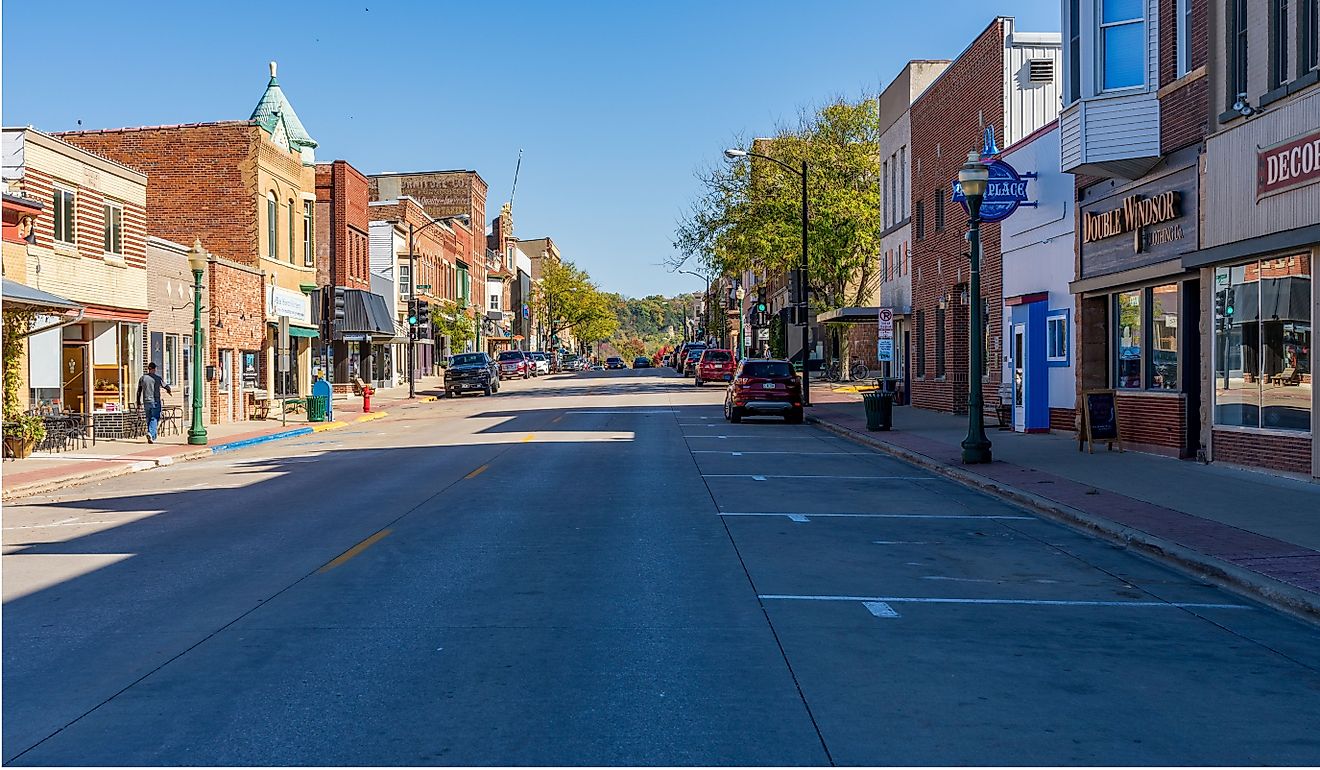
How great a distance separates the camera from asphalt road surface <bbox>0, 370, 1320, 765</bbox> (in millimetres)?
5758

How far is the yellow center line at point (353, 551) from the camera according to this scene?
1059cm

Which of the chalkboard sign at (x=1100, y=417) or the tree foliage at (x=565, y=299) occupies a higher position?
the tree foliage at (x=565, y=299)

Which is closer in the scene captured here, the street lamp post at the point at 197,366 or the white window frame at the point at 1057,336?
the white window frame at the point at 1057,336

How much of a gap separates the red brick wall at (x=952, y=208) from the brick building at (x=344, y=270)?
81.1ft

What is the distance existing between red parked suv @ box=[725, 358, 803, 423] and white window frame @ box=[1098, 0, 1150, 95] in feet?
43.5

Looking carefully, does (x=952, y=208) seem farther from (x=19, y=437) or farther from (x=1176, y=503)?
(x=19, y=437)

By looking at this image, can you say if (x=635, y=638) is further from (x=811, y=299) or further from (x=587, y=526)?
(x=811, y=299)

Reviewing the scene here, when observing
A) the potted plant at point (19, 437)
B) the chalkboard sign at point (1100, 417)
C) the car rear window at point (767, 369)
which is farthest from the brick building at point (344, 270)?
the chalkboard sign at point (1100, 417)

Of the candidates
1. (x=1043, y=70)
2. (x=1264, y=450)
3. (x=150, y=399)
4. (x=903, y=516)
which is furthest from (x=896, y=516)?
(x=150, y=399)

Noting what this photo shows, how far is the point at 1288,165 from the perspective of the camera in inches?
630

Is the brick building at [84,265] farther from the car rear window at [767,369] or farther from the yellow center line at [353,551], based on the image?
the yellow center line at [353,551]

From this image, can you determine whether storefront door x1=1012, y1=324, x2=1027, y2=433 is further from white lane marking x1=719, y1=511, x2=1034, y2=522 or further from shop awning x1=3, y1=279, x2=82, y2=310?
shop awning x1=3, y1=279, x2=82, y2=310

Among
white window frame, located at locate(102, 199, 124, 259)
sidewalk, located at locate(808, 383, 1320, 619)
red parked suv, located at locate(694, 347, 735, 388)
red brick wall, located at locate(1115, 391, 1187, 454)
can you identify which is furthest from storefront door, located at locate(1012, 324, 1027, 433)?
red parked suv, located at locate(694, 347, 735, 388)

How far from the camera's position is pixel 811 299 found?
63.8m
